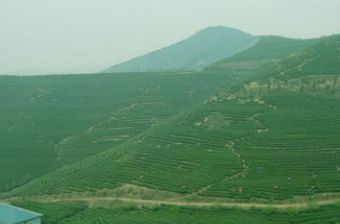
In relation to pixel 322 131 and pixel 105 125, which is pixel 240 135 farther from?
pixel 105 125

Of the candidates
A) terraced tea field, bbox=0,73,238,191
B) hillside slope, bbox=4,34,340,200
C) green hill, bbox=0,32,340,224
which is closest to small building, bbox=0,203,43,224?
green hill, bbox=0,32,340,224

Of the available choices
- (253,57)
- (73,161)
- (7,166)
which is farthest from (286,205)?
(253,57)

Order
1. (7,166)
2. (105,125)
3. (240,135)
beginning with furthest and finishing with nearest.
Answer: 1. (105,125)
2. (7,166)
3. (240,135)

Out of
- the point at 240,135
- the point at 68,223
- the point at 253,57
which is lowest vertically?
the point at 68,223

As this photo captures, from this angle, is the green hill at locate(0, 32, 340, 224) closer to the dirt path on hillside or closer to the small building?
the dirt path on hillside

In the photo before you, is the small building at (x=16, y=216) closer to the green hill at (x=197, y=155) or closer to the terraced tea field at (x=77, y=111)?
the green hill at (x=197, y=155)

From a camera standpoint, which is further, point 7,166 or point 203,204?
point 7,166

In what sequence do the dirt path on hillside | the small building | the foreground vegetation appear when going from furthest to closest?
the dirt path on hillside < the small building < the foreground vegetation

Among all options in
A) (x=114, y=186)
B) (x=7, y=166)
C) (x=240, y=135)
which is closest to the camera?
(x=114, y=186)

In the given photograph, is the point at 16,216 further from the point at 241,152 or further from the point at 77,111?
the point at 77,111
